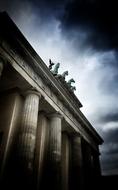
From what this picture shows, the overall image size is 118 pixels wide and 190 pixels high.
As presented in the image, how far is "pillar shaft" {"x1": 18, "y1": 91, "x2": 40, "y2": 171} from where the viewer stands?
29.8 ft

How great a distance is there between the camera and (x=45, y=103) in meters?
12.9

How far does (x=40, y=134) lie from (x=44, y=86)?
12.9 ft

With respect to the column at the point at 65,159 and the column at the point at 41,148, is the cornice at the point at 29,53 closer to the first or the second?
the column at the point at 41,148

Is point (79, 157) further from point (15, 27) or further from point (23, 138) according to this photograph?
point (15, 27)

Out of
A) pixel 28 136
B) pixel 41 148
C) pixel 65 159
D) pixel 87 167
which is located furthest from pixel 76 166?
pixel 28 136

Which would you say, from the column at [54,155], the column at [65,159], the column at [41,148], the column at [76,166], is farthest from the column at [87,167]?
the column at [54,155]

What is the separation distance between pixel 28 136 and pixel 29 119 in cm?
107

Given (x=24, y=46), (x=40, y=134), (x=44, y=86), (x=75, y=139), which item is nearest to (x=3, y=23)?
(x=24, y=46)

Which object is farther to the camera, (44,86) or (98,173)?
(98,173)

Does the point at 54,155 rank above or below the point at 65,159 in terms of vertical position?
below

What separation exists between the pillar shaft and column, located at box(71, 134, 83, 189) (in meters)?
7.93

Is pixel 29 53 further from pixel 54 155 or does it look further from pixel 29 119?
pixel 54 155

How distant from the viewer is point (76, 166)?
16078 millimetres

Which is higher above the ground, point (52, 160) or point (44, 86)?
point (44, 86)
